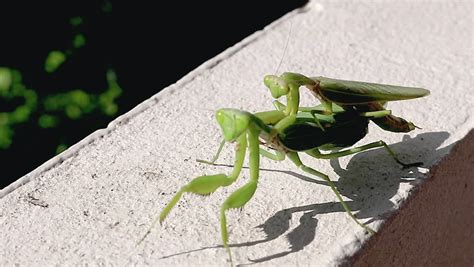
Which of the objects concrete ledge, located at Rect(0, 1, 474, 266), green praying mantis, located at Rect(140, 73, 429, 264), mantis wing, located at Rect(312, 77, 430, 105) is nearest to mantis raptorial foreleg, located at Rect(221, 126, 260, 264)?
green praying mantis, located at Rect(140, 73, 429, 264)

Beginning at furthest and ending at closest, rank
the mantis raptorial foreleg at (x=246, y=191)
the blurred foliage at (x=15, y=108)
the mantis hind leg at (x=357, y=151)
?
the blurred foliage at (x=15, y=108) < the mantis hind leg at (x=357, y=151) < the mantis raptorial foreleg at (x=246, y=191)

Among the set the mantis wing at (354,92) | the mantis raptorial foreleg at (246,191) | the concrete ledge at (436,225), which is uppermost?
the mantis wing at (354,92)

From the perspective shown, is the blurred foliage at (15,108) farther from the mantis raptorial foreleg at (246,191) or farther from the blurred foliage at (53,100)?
the mantis raptorial foreleg at (246,191)

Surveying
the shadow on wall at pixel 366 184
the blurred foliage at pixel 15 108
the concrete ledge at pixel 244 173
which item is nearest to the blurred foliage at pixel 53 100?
the blurred foliage at pixel 15 108

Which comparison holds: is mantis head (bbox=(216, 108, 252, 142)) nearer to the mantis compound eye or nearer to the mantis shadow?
the mantis compound eye

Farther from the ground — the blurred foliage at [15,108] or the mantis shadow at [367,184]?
the mantis shadow at [367,184]

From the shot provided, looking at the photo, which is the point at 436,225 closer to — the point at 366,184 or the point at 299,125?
the point at 366,184

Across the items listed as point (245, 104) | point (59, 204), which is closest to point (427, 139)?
point (245, 104)
